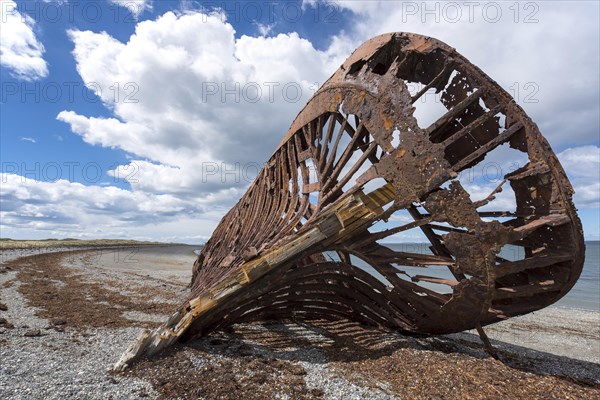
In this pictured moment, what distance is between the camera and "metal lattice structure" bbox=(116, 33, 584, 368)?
484 centimetres

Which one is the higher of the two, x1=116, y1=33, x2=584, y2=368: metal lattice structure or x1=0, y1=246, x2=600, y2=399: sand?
x1=116, y1=33, x2=584, y2=368: metal lattice structure

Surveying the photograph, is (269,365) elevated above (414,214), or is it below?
below

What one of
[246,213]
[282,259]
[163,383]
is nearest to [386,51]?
[282,259]

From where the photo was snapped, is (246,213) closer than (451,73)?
No

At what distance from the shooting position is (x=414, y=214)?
19.8ft

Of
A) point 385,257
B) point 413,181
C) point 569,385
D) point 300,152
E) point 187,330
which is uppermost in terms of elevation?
point 300,152

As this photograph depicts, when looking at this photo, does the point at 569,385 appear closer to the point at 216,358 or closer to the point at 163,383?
the point at 216,358

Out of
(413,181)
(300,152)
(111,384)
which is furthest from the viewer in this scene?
(300,152)

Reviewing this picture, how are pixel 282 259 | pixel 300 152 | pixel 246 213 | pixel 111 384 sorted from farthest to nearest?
pixel 246 213 → pixel 300 152 → pixel 282 259 → pixel 111 384

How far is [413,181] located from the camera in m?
4.86

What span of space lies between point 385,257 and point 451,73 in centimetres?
279

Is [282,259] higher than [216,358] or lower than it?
higher

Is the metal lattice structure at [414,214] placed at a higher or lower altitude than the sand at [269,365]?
higher

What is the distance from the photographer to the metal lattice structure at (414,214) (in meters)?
4.84
